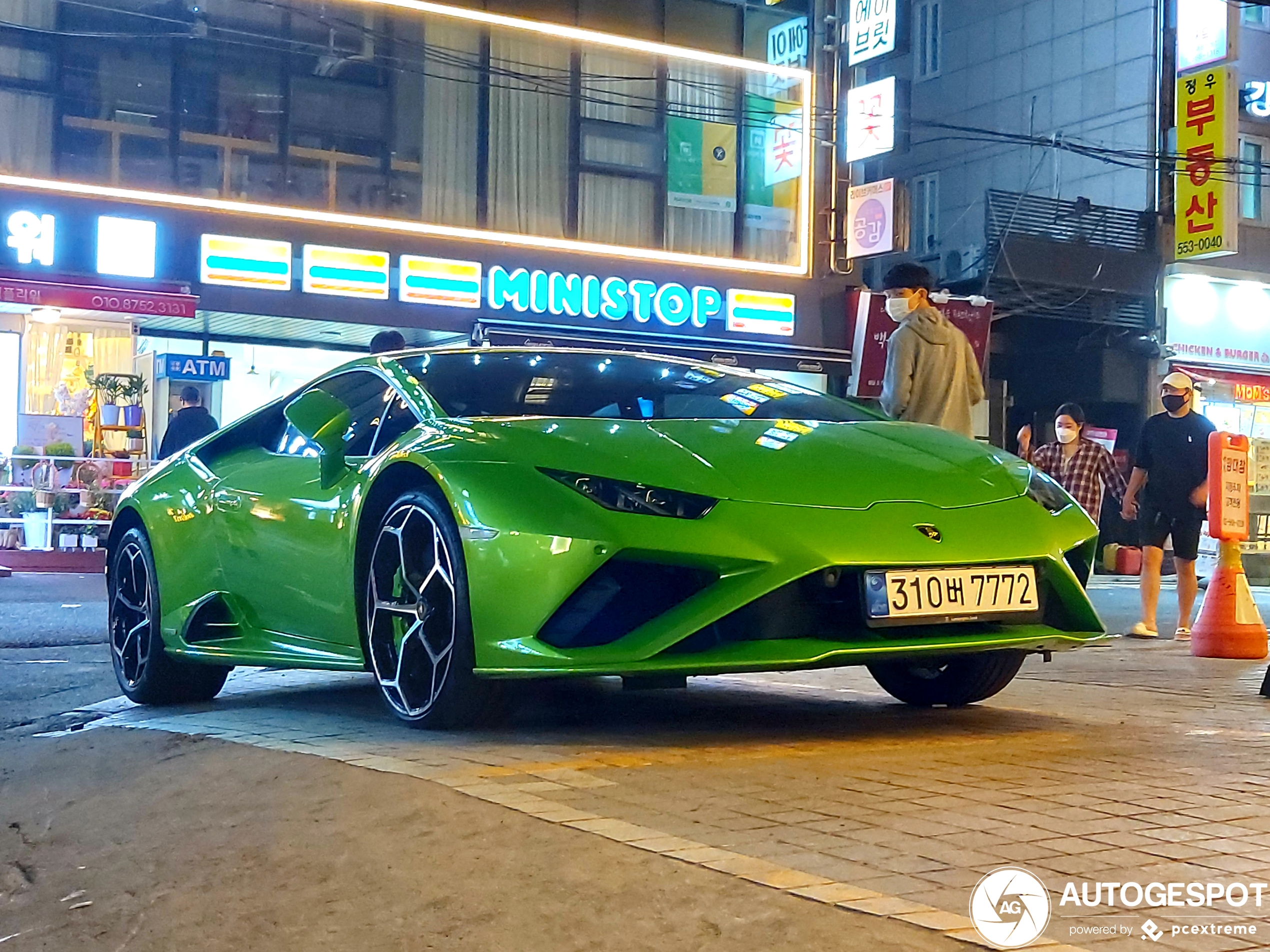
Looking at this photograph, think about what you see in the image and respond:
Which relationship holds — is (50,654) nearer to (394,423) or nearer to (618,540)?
(394,423)

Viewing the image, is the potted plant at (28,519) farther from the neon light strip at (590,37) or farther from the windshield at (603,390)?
the windshield at (603,390)

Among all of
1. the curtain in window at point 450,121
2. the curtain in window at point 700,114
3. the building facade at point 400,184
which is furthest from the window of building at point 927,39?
the curtain in window at point 450,121

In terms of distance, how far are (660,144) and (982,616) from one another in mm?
19522

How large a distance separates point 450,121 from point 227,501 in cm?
1696

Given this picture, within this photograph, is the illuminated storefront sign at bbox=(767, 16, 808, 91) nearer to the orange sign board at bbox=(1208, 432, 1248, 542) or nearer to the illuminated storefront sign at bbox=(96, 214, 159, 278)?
the illuminated storefront sign at bbox=(96, 214, 159, 278)

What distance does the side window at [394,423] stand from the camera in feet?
16.1

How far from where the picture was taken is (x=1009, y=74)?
94.4 ft

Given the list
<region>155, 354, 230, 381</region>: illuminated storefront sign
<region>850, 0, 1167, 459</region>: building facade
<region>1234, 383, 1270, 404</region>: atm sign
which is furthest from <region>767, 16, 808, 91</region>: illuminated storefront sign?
<region>1234, 383, 1270, 404</region>: atm sign

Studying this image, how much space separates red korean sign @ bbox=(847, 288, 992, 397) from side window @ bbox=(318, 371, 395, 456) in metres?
15.9

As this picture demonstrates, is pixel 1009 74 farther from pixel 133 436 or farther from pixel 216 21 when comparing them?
pixel 133 436

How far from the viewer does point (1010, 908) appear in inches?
98.4

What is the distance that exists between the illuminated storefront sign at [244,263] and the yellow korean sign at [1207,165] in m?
12.6

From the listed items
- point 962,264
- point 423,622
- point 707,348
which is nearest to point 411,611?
point 423,622

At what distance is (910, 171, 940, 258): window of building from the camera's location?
29.3 m
